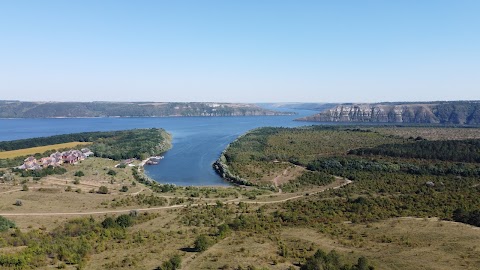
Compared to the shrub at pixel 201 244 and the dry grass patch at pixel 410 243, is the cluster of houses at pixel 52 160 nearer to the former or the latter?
the shrub at pixel 201 244

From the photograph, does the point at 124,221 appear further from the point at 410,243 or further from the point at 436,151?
the point at 436,151

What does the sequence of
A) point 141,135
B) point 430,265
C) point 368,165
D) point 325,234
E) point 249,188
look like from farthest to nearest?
1. point 141,135
2. point 368,165
3. point 249,188
4. point 325,234
5. point 430,265

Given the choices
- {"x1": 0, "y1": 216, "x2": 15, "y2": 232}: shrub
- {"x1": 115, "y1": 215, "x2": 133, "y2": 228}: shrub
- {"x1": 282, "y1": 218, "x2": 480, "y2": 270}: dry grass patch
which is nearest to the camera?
{"x1": 282, "y1": 218, "x2": 480, "y2": 270}: dry grass patch

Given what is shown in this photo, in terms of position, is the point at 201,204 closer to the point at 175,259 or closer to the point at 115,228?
the point at 115,228

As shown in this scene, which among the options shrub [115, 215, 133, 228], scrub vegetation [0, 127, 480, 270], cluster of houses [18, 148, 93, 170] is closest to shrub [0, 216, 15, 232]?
scrub vegetation [0, 127, 480, 270]

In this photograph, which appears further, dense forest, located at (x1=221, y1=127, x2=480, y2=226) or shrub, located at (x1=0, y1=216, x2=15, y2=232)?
dense forest, located at (x1=221, y1=127, x2=480, y2=226)

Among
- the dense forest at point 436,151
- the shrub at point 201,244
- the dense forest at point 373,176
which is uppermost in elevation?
the dense forest at point 436,151

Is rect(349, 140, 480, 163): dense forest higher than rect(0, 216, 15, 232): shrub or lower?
higher

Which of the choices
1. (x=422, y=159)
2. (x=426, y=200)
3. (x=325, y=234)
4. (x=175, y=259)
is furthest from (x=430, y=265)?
(x=422, y=159)

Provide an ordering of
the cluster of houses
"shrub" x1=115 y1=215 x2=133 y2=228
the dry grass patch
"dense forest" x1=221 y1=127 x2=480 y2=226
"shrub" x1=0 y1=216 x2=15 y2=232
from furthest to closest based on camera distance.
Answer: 1. the cluster of houses
2. "dense forest" x1=221 y1=127 x2=480 y2=226
3. "shrub" x1=115 y1=215 x2=133 y2=228
4. "shrub" x1=0 y1=216 x2=15 y2=232
5. the dry grass patch

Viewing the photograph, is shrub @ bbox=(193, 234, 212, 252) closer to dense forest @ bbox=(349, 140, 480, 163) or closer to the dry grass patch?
the dry grass patch

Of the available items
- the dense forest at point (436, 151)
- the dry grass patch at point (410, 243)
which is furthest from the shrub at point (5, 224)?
the dense forest at point (436, 151)
